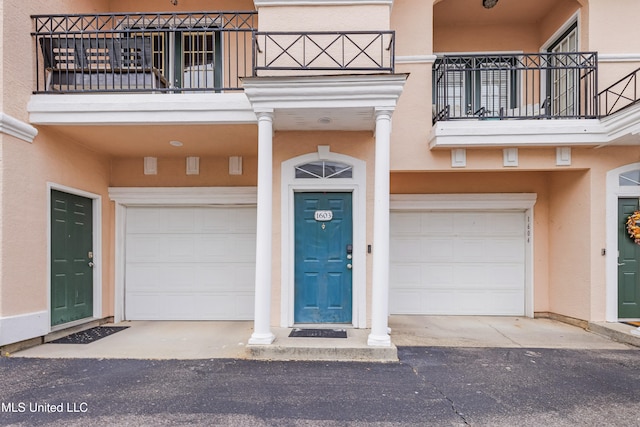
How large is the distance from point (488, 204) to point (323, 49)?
415 cm

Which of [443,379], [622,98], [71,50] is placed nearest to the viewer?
[443,379]

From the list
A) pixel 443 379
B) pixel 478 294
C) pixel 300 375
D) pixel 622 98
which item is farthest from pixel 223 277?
pixel 622 98

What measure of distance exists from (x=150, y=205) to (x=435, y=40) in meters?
6.34

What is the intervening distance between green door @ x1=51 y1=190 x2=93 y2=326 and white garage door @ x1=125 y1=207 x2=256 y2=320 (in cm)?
65

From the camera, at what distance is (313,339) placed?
497 cm

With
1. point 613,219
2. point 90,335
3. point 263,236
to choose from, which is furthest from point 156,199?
point 613,219

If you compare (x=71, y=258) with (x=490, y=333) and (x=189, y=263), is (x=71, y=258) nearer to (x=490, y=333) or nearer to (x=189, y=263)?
(x=189, y=263)

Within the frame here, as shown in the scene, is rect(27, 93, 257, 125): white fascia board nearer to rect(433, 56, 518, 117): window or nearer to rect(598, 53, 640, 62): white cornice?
rect(433, 56, 518, 117): window

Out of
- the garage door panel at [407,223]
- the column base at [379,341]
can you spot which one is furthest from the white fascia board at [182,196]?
the column base at [379,341]

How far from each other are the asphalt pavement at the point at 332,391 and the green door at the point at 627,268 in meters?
1.51

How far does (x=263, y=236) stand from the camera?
15.9 ft

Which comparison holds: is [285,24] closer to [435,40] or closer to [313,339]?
[435,40]

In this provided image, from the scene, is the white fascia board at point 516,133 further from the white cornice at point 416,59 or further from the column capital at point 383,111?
the column capital at point 383,111

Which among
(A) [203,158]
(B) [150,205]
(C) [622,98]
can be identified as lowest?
(B) [150,205]
